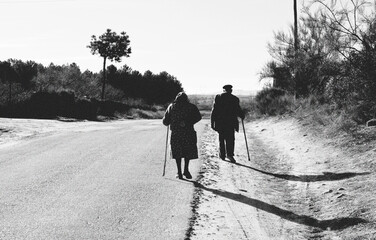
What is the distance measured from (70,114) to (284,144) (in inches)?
854

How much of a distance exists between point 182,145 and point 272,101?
2201 centimetres

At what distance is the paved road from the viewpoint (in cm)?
625

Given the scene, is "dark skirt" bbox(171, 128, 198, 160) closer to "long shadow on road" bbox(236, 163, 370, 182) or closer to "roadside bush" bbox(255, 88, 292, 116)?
"long shadow on road" bbox(236, 163, 370, 182)

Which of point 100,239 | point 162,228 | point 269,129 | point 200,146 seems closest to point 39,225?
point 100,239

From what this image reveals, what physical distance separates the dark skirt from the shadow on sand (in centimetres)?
100

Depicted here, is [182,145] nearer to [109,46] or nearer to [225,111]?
[225,111]

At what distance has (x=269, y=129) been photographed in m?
23.2

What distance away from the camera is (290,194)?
360 inches

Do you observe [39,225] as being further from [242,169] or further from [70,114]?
[70,114]

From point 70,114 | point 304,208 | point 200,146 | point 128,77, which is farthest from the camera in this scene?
point 128,77

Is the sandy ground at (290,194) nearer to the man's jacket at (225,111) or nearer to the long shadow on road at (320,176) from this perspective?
the long shadow on road at (320,176)

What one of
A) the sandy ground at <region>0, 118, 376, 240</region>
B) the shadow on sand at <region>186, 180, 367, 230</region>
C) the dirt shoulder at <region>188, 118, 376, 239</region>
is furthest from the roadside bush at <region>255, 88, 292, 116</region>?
the shadow on sand at <region>186, 180, 367, 230</region>

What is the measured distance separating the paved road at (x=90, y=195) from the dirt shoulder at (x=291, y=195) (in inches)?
20.2

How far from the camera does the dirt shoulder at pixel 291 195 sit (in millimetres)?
6629
